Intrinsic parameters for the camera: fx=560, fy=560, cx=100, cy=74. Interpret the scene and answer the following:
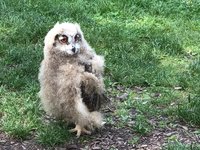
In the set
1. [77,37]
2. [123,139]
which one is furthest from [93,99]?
[77,37]

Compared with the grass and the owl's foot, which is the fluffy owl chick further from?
the grass

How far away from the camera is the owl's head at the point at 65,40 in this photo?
564 centimetres

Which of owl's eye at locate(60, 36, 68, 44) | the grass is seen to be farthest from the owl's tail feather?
owl's eye at locate(60, 36, 68, 44)

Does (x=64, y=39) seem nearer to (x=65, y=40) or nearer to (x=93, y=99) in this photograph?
(x=65, y=40)

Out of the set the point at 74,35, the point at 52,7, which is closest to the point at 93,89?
the point at 74,35

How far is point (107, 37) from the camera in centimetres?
863

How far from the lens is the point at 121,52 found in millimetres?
8117

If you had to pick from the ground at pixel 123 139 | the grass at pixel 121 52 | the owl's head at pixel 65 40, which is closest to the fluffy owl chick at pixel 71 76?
the owl's head at pixel 65 40

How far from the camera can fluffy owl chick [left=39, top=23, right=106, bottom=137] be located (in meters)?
5.66

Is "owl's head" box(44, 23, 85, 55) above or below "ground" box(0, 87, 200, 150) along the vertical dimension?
above

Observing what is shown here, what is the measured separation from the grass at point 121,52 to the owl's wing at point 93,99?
0.40 meters

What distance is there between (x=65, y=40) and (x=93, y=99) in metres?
0.69

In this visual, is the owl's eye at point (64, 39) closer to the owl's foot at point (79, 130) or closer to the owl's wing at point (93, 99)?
the owl's wing at point (93, 99)

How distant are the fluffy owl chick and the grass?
332 mm
